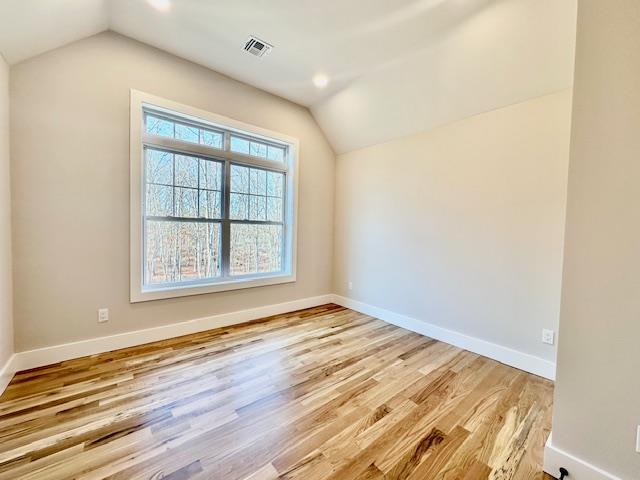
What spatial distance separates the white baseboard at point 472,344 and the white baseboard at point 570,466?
117cm

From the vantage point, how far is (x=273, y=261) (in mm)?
3830

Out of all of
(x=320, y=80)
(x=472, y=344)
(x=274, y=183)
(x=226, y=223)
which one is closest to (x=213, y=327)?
(x=226, y=223)

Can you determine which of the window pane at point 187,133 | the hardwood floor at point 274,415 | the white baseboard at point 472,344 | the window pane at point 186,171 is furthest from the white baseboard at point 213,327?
the window pane at point 187,133

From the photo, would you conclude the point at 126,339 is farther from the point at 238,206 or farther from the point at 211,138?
the point at 211,138

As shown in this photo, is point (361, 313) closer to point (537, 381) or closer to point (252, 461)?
point (537, 381)

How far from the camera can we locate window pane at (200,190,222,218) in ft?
10.3

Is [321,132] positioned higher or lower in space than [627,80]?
higher

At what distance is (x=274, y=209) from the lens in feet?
12.5

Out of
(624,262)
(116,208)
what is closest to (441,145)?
(624,262)

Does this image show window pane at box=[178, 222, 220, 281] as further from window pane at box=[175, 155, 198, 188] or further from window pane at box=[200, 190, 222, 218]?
window pane at box=[175, 155, 198, 188]

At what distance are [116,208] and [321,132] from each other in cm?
283

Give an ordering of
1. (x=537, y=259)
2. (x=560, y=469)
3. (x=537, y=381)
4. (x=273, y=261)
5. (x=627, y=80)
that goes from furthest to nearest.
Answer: (x=273, y=261), (x=537, y=259), (x=537, y=381), (x=560, y=469), (x=627, y=80)

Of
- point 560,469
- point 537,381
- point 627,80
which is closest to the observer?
point 627,80

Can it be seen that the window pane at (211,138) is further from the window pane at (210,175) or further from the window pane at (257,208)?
the window pane at (257,208)
